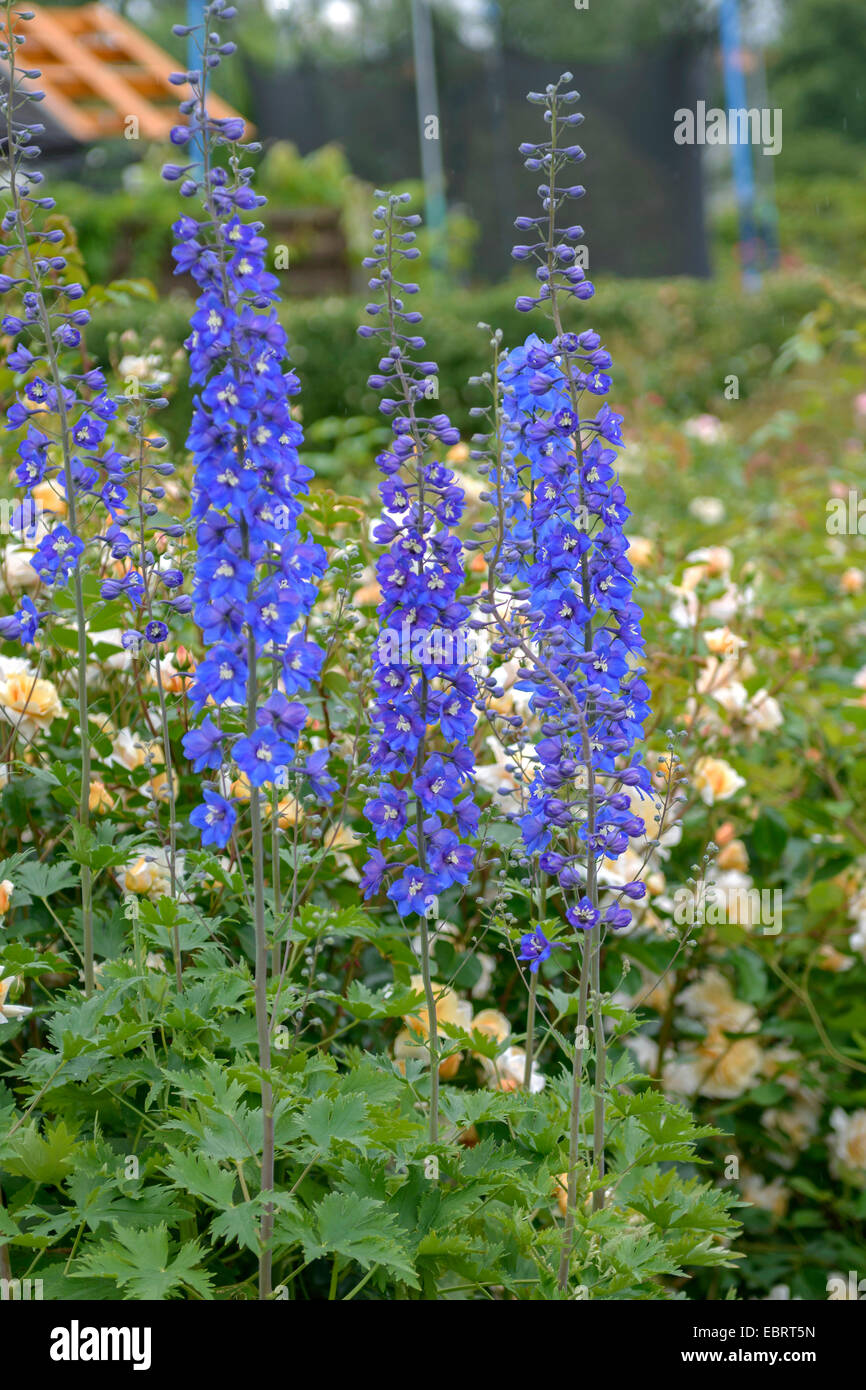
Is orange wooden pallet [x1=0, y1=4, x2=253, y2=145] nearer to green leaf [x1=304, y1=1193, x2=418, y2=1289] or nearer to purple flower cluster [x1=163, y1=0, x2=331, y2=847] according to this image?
purple flower cluster [x1=163, y1=0, x2=331, y2=847]

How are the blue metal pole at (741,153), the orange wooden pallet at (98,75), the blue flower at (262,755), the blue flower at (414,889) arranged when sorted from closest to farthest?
the blue flower at (262,755)
the blue flower at (414,889)
the orange wooden pallet at (98,75)
the blue metal pole at (741,153)

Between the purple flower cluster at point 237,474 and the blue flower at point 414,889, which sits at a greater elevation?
the purple flower cluster at point 237,474

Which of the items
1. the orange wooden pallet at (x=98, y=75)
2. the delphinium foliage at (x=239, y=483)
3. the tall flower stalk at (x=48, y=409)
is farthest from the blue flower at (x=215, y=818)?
the orange wooden pallet at (x=98, y=75)

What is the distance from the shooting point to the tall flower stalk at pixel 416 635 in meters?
1.91

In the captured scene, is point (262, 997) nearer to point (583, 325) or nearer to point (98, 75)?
point (583, 325)

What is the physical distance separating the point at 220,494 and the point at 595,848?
0.73 meters

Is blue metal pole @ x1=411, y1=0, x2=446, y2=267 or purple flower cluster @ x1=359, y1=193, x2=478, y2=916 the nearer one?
purple flower cluster @ x1=359, y1=193, x2=478, y2=916

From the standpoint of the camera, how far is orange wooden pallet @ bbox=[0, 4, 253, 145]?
16.3 metres

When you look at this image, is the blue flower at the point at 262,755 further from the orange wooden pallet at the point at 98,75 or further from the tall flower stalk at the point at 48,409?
the orange wooden pallet at the point at 98,75

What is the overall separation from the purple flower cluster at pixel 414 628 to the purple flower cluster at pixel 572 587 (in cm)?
11

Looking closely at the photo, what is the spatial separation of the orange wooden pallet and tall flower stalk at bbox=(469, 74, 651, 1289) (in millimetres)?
14254

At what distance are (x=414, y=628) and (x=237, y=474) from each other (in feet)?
1.22

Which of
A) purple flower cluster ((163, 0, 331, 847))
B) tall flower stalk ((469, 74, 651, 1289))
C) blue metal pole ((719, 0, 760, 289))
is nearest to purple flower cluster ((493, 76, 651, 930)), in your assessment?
tall flower stalk ((469, 74, 651, 1289))

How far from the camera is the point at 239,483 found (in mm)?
1665
